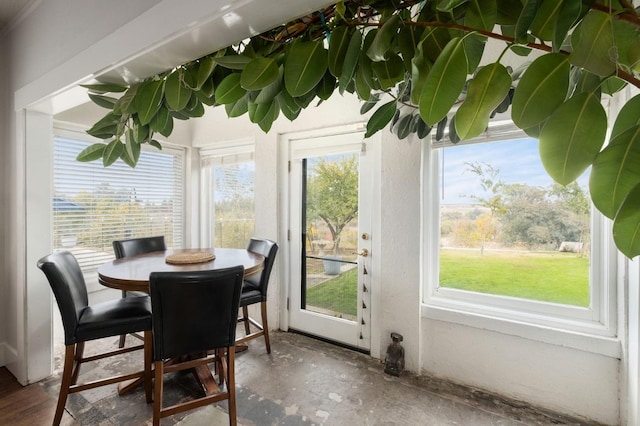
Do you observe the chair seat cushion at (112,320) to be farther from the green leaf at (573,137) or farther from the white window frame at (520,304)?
the green leaf at (573,137)

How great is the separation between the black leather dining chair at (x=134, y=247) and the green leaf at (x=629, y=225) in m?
3.02

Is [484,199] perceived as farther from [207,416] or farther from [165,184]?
[165,184]

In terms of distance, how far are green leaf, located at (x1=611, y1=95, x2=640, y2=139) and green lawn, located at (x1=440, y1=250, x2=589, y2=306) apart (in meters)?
1.97

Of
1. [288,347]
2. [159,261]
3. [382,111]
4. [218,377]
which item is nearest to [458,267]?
[288,347]

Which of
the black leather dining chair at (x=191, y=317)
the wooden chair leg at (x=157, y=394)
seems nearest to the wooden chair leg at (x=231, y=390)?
the black leather dining chair at (x=191, y=317)

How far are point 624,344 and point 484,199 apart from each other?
1126mm

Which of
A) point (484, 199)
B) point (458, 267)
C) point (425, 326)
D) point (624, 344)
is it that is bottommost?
point (425, 326)

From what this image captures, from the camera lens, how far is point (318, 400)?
193 centimetres

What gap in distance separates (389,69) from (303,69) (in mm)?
193

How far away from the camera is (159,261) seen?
2289 millimetres

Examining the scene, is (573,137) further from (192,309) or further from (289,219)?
(289,219)

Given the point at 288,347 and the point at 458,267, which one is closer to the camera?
the point at 458,267

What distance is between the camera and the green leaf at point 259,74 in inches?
24.7

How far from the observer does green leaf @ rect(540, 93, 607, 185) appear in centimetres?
34
